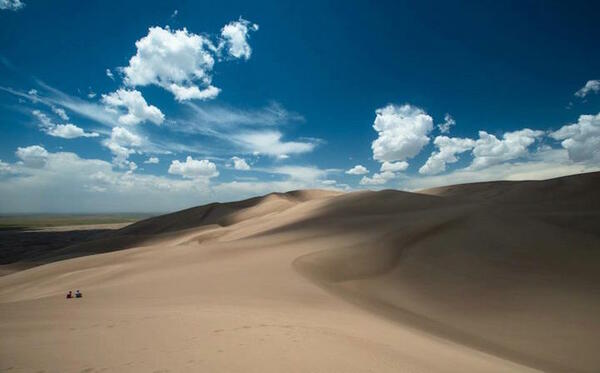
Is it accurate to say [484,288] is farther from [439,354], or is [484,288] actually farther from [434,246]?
[439,354]

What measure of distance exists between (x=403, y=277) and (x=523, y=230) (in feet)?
23.9

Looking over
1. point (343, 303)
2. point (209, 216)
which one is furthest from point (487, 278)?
point (209, 216)

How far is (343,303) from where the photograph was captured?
280 inches

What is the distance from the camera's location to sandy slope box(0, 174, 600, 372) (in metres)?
3.60

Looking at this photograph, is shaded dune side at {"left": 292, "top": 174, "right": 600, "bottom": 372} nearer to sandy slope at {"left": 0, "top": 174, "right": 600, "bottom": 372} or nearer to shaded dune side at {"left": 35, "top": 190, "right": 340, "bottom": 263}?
sandy slope at {"left": 0, "top": 174, "right": 600, "bottom": 372}

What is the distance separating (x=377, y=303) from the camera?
309 inches

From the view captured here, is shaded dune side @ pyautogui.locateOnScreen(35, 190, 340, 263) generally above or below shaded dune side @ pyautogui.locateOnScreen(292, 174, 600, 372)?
above

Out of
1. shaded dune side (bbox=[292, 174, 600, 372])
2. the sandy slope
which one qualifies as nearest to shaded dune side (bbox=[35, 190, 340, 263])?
the sandy slope

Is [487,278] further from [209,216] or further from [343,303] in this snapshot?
[209,216]

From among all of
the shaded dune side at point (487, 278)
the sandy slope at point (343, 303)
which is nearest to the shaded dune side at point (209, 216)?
the sandy slope at point (343, 303)

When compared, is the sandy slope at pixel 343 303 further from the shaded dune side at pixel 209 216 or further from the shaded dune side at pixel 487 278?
the shaded dune side at pixel 209 216

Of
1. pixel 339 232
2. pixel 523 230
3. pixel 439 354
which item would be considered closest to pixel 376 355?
pixel 439 354

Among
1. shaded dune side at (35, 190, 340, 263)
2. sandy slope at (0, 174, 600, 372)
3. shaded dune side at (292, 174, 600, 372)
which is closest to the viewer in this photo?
sandy slope at (0, 174, 600, 372)

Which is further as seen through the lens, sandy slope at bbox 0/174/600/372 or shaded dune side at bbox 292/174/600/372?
shaded dune side at bbox 292/174/600/372
